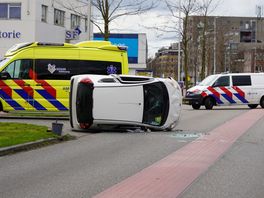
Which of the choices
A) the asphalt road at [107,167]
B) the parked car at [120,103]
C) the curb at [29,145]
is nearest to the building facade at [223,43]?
the parked car at [120,103]

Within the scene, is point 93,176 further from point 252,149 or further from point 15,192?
point 252,149

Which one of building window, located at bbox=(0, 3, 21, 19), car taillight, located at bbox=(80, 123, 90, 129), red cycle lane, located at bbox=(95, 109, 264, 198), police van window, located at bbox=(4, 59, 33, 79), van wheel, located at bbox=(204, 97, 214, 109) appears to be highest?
building window, located at bbox=(0, 3, 21, 19)

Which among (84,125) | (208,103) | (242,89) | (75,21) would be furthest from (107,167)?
(75,21)

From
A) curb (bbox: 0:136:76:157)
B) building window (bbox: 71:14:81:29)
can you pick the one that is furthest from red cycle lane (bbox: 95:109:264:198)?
building window (bbox: 71:14:81:29)

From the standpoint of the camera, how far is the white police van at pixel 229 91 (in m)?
28.5

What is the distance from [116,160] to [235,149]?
3118 mm

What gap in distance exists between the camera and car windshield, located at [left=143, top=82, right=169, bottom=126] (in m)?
14.8

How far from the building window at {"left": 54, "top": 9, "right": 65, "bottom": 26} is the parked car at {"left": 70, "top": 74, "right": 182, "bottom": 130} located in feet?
101

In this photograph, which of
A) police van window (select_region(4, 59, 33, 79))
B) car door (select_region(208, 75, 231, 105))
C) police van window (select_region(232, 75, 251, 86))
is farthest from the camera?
police van window (select_region(232, 75, 251, 86))

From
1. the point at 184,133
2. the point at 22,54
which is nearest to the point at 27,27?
the point at 22,54

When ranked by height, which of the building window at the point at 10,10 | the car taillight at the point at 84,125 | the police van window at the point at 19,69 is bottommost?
the car taillight at the point at 84,125

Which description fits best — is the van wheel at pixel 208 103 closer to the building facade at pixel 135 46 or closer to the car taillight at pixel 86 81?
the car taillight at pixel 86 81

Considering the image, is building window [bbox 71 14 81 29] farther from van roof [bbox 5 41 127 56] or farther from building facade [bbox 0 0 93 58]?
van roof [bbox 5 41 127 56]

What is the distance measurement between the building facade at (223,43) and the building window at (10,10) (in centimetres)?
1520
